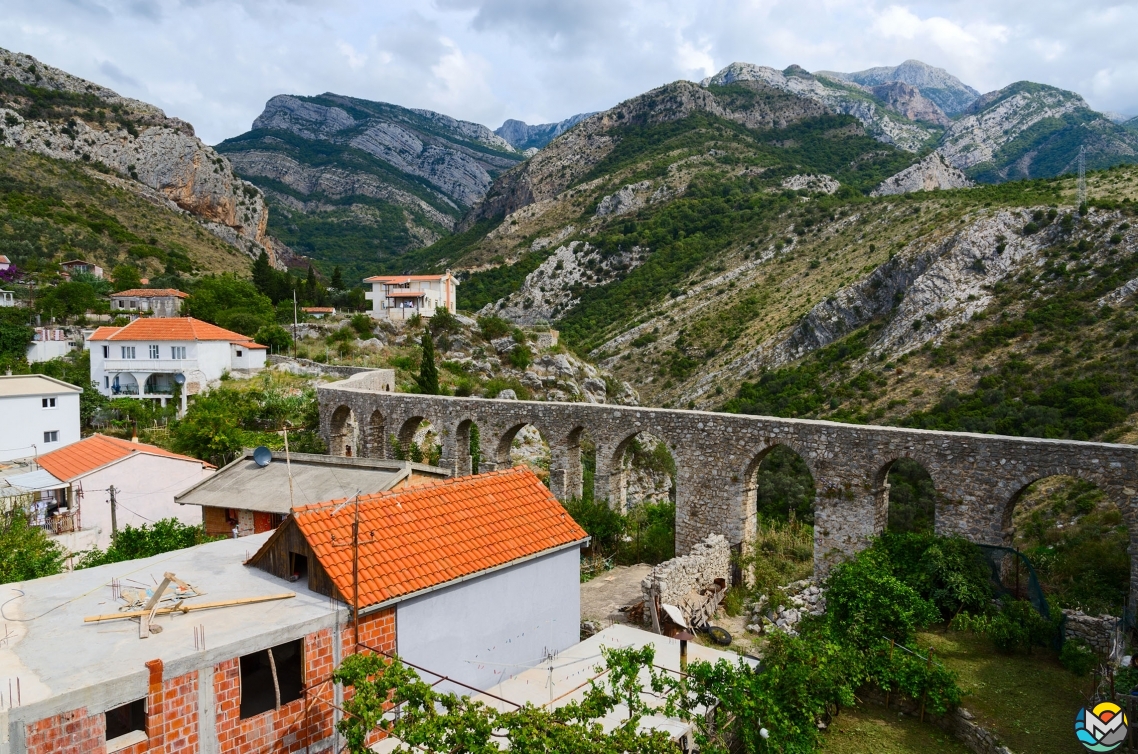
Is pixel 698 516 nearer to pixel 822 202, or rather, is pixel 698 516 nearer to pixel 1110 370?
pixel 1110 370

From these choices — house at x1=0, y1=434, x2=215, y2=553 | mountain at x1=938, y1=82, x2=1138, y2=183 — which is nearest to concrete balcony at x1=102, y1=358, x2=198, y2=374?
house at x1=0, y1=434, x2=215, y2=553

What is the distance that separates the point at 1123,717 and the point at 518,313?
6950 centimetres

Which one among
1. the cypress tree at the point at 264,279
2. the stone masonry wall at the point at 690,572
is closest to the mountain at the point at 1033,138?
the cypress tree at the point at 264,279

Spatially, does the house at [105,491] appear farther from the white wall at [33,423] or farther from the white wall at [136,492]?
the white wall at [33,423]

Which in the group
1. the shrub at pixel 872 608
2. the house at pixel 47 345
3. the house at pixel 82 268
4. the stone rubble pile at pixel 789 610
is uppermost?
the house at pixel 82 268

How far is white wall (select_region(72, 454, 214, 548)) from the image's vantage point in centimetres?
1966

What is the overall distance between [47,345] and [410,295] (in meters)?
22.5

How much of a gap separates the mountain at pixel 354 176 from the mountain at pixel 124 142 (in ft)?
90.0

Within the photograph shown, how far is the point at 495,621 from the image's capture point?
9.84 metres

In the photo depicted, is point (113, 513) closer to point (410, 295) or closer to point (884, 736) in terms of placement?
point (884, 736)

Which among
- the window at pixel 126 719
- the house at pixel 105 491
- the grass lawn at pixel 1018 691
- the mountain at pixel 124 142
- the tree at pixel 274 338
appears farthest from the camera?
the mountain at pixel 124 142

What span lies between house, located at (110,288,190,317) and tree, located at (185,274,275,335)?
908mm

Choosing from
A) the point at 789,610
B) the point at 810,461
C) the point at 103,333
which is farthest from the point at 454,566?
the point at 103,333

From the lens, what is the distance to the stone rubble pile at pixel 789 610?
13173mm
